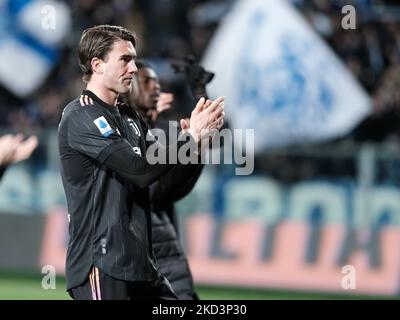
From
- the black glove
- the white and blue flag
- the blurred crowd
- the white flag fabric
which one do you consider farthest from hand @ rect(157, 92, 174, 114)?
the white and blue flag

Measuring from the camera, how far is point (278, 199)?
13.5 metres

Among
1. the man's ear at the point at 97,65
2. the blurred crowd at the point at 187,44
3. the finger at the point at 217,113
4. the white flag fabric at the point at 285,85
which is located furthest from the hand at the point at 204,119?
the blurred crowd at the point at 187,44

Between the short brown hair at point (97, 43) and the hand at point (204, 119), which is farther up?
the short brown hair at point (97, 43)

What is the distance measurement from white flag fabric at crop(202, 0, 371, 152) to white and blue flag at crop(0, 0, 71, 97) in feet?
9.80

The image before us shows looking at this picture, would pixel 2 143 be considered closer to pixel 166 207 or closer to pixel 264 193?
pixel 166 207

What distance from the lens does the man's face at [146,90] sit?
26.5ft

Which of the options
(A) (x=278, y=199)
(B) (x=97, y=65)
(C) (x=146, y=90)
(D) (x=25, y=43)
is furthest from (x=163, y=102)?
(D) (x=25, y=43)

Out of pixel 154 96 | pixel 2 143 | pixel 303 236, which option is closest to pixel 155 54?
pixel 303 236

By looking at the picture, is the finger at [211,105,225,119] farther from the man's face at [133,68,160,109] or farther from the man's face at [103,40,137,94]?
the man's face at [133,68,160,109]

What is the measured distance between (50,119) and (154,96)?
27.0ft

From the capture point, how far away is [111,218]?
5965mm

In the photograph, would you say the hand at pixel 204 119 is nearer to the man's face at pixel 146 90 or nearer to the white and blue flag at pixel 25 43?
the man's face at pixel 146 90

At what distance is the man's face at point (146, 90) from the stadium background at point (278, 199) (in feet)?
14.4

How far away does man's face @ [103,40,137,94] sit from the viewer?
6.12m
